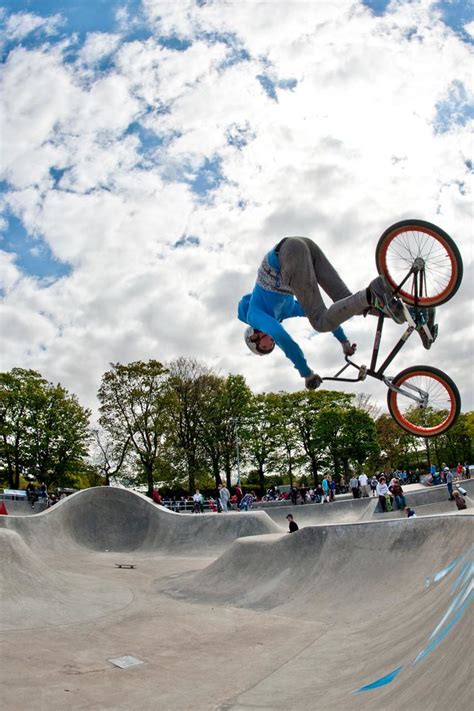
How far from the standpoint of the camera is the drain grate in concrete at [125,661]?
7.52 metres

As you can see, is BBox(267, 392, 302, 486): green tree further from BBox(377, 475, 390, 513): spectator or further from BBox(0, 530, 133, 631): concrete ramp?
BBox(0, 530, 133, 631): concrete ramp

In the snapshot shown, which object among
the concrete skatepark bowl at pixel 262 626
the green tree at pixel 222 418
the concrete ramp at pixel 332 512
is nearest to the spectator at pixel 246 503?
the concrete ramp at pixel 332 512

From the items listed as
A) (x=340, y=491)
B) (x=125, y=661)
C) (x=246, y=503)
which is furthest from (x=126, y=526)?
Result: (x=340, y=491)

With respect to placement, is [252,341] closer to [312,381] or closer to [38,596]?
[312,381]

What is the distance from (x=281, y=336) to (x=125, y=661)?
5.14 meters

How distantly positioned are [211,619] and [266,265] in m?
7.13

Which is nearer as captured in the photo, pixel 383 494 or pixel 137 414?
pixel 383 494

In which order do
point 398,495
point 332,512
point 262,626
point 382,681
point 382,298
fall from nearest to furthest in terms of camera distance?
point 382,681, point 382,298, point 262,626, point 398,495, point 332,512

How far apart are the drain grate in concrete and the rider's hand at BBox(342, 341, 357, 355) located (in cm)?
519

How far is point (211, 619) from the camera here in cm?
1037

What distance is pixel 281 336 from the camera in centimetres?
669

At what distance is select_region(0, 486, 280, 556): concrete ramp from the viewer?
64.2 ft

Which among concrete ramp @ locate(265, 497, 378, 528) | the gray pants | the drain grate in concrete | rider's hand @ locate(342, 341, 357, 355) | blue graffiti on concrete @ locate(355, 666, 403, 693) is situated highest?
the gray pants

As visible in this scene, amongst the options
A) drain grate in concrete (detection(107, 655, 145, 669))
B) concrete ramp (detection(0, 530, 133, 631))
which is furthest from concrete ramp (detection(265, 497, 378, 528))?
drain grate in concrete (detection(107, 655, 145, 669))
